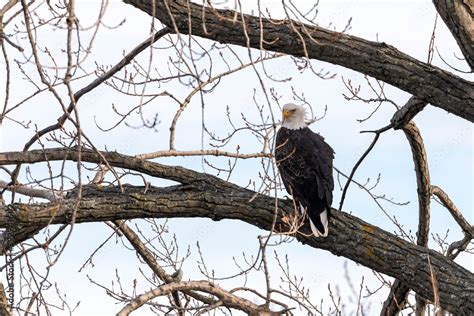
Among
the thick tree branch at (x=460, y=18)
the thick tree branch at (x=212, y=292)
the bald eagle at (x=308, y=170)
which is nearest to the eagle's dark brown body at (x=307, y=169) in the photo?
the bald eagle at (x=308, y=170)

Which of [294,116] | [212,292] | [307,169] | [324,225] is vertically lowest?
[212,292]

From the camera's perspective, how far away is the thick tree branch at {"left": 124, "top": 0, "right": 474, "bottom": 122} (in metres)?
4.77

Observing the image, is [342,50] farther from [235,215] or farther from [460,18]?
[235,215]

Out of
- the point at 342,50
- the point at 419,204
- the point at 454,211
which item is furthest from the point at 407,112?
the point at 454,211

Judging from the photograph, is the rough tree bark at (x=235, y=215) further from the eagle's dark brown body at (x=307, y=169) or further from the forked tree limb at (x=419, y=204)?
the forked tree limb at (x=419, y=204)

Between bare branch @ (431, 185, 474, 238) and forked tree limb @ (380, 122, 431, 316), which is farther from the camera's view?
bare branch @ (431, 185, 474, 238)

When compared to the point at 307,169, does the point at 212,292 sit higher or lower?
lower

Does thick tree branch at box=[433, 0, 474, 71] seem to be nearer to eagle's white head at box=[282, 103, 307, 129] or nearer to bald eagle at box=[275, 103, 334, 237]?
bald eagle at box=[275, 103, 334, 237]

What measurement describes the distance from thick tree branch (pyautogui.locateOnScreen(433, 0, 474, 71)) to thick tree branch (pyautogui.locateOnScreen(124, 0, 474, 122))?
219mm

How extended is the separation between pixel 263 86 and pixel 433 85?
6.41ft

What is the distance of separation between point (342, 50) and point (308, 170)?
3.86ft

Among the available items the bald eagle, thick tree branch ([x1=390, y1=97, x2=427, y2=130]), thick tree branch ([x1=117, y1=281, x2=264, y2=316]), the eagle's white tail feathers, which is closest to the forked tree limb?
thick tree branch ([x1=390, y1=97, x2=427, y2=130])

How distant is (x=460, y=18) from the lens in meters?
4.65

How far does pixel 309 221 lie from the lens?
5.36 metres
